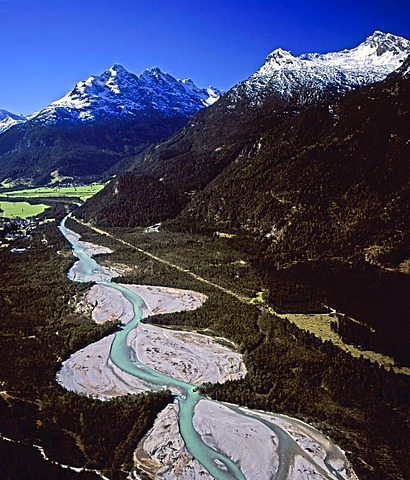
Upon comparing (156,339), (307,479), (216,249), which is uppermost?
(216,249)

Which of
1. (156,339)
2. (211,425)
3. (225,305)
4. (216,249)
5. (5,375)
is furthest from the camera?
(216,249)

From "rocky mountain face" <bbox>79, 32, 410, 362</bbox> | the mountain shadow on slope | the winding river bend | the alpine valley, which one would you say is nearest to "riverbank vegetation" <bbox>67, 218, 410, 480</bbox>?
the alpine valley

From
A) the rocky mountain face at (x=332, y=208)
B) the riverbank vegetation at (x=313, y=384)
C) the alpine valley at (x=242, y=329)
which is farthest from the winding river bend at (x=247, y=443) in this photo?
the rocky mountain face at (x=332, y=208)

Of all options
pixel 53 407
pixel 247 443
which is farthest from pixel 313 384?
pixel 53 407

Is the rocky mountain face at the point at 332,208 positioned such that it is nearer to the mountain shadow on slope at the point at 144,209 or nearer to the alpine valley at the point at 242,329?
the alpine valley at the point at 242,329

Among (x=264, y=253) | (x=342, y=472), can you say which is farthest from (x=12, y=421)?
(x=264, y=253)

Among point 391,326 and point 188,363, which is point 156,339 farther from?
point 391,326
